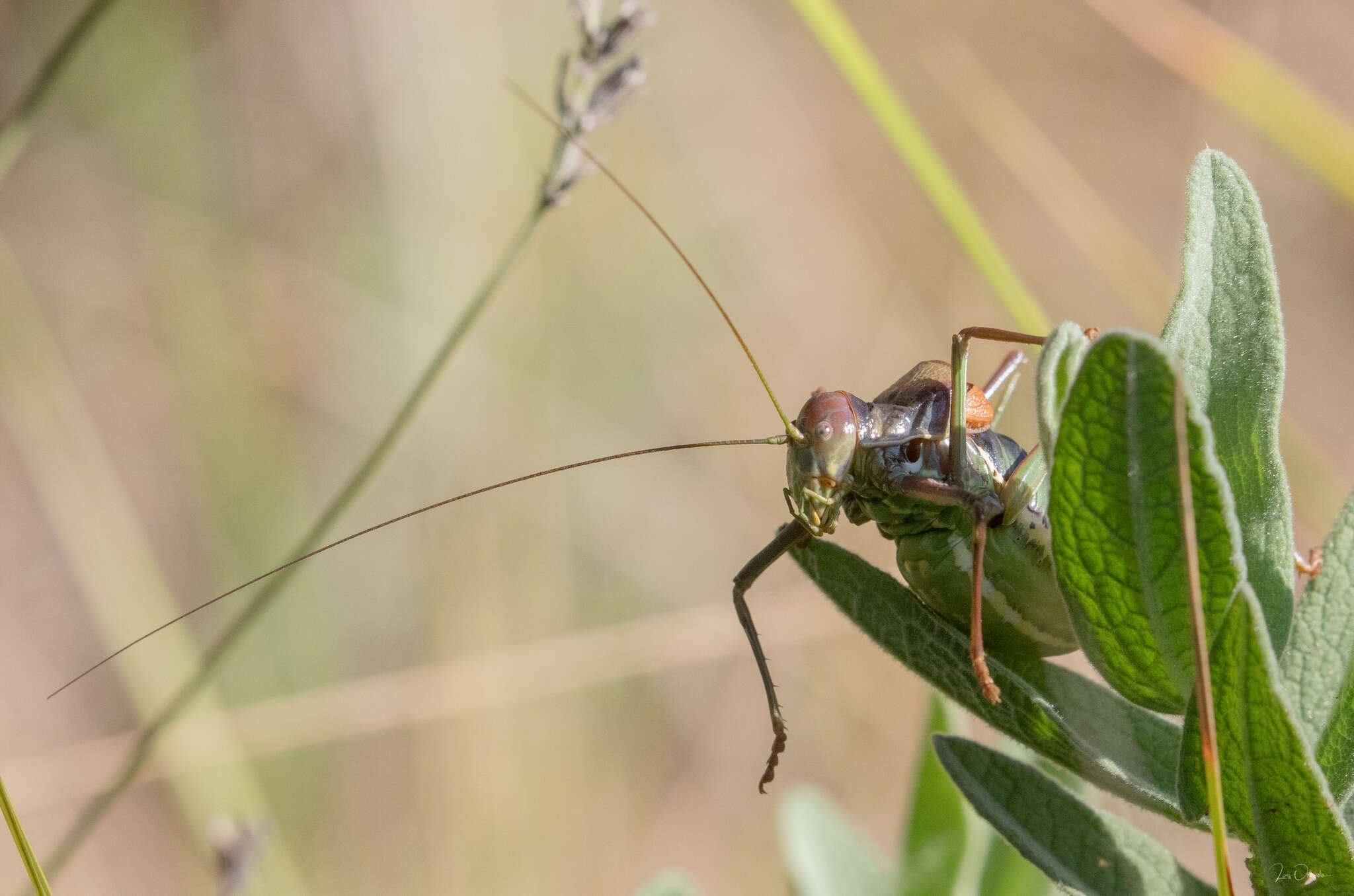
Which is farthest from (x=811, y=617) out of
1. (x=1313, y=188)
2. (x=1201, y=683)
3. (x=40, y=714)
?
(x=1313, y=188)

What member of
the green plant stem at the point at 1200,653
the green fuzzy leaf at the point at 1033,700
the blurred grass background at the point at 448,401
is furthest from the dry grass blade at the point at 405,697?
the green plant stem at the point at 1200,653

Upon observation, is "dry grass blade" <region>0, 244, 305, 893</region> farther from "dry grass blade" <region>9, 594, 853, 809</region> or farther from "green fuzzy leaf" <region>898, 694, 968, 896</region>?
"green fuzzy leaf" <region>898, 694, 968, 896</region>

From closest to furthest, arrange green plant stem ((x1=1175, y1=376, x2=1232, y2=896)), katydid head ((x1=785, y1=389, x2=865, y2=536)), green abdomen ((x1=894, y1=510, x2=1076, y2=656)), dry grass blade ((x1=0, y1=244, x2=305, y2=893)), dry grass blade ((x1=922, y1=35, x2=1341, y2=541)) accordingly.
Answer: green plant stem ((x1=1175, y1=376, x2=1232, y2=896)), green abdomen ((x1=894, y1=510, x2=1076, y2=656)), katydid head ((x1=785, y1=389, x2=865, y2=536)), dry grass blade ((x1=922, y1=35, x2=1341, y2=541)), dry grass blade ((x1=0, y1=244, x2=305, y2=893))

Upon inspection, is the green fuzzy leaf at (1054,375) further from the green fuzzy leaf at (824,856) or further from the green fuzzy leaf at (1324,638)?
the green fuzzy leaf at (824,856)

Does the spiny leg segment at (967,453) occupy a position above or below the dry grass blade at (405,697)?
below

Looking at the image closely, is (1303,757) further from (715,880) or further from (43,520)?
(43,520)

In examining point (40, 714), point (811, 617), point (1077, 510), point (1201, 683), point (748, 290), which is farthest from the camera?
point (748, 290)

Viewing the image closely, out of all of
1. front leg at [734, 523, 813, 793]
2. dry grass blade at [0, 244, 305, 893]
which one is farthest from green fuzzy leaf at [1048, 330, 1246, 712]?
dry grass blade at [0, 244, 305, 893]
